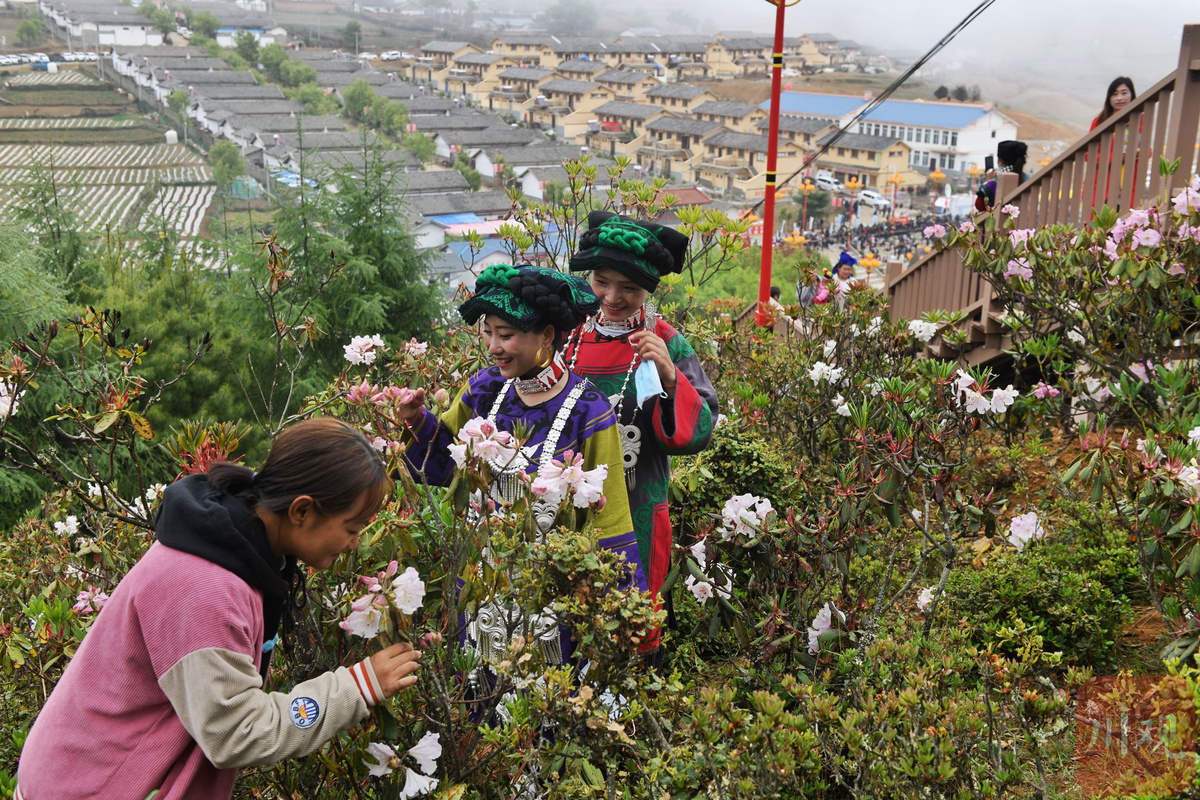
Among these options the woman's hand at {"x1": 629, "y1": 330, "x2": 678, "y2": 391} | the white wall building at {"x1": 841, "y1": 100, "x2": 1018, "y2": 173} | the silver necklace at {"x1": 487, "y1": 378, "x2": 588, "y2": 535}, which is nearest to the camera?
the silver necklace at {"x1": 487, "y1": 378, "x2": 588, "y2": 535}

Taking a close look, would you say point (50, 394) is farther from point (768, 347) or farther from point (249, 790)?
point (249, 790)

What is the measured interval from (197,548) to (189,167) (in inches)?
2379

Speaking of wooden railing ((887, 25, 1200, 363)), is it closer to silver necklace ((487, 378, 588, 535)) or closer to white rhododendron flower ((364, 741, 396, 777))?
silver necklace ((487, 378, 588, 535))

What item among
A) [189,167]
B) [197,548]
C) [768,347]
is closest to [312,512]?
[197,548]

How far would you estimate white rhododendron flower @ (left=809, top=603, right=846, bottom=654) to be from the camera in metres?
2.66

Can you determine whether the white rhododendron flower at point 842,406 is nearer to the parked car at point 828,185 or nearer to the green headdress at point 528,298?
the green headdress at point 528,298

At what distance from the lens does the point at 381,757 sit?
69.6 inches

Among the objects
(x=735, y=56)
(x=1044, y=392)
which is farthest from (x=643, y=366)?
(x=735, y=56)

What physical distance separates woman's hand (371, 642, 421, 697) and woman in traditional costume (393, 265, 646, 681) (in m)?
0.64

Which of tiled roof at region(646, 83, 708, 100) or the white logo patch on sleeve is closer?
the white logo patch on sleeve

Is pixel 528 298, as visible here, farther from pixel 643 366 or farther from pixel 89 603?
pixel 89 603

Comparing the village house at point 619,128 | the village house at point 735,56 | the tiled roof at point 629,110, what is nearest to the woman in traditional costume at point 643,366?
the village house at point 619,128

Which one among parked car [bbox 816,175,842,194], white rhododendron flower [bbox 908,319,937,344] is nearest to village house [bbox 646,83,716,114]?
parked car [bbox 816,175,842,194]

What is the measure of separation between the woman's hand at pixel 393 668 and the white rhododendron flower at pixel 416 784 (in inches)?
11.1
